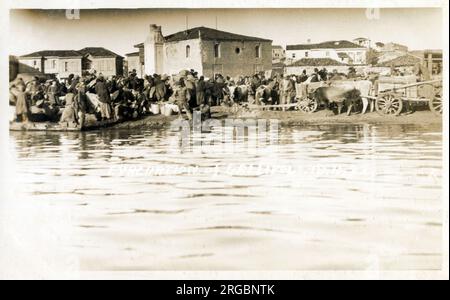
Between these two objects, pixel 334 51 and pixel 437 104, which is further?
pixel 334 51

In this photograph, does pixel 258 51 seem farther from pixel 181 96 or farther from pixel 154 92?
pixel 154 92

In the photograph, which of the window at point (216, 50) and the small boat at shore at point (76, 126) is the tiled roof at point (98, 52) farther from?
the window at point (216, 50)

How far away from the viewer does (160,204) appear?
783 centimetres

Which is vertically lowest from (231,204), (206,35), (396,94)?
(231,204)

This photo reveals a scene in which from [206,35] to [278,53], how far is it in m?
0.91

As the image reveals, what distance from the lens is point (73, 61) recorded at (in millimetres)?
8281

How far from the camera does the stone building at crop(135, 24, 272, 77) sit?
8.23 m

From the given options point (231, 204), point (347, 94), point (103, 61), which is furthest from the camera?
point (347, 94)

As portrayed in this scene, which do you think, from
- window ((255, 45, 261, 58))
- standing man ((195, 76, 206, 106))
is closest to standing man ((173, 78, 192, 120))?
standing man ((195, 76, 206, 106))

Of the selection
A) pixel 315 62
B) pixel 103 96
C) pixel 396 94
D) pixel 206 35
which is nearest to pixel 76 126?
pixel 103 96

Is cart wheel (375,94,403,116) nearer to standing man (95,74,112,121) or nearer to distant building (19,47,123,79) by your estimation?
distant building (19,47,123,79)

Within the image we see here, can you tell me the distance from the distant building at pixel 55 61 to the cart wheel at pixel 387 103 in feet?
12.0

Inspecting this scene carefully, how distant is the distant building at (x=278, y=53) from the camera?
8.31m
